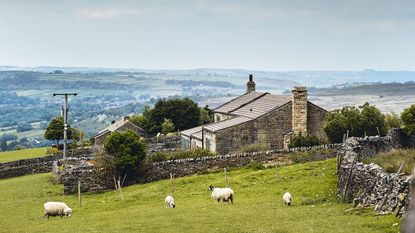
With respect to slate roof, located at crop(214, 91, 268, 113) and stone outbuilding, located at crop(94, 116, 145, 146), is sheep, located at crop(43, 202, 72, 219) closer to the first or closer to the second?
slate roof, located at crop(214, 91, 268, 113)

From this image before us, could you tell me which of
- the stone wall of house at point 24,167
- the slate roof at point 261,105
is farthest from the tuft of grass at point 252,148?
the stone wall of house at point 24,167

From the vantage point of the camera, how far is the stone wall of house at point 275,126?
188 feet

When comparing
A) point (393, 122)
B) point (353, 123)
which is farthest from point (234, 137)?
point (393, 122)

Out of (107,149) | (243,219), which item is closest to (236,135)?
(107,149)

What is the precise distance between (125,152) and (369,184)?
2723 cm

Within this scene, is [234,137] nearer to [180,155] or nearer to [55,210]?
[180,155]

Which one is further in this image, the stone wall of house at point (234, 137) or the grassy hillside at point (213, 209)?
the stone wall of house at point (234, 137)

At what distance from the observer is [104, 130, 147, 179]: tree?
4678cm

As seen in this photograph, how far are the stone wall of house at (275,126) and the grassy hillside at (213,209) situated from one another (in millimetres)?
11490

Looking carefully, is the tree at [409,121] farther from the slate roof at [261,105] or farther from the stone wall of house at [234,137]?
the stone wall of house at [234,137]

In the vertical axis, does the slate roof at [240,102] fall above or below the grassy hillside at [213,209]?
above

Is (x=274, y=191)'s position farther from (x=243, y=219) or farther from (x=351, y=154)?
(x=243, y=219)

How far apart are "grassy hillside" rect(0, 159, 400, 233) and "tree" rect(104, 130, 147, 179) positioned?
92.8 inches

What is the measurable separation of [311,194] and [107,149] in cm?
2296
